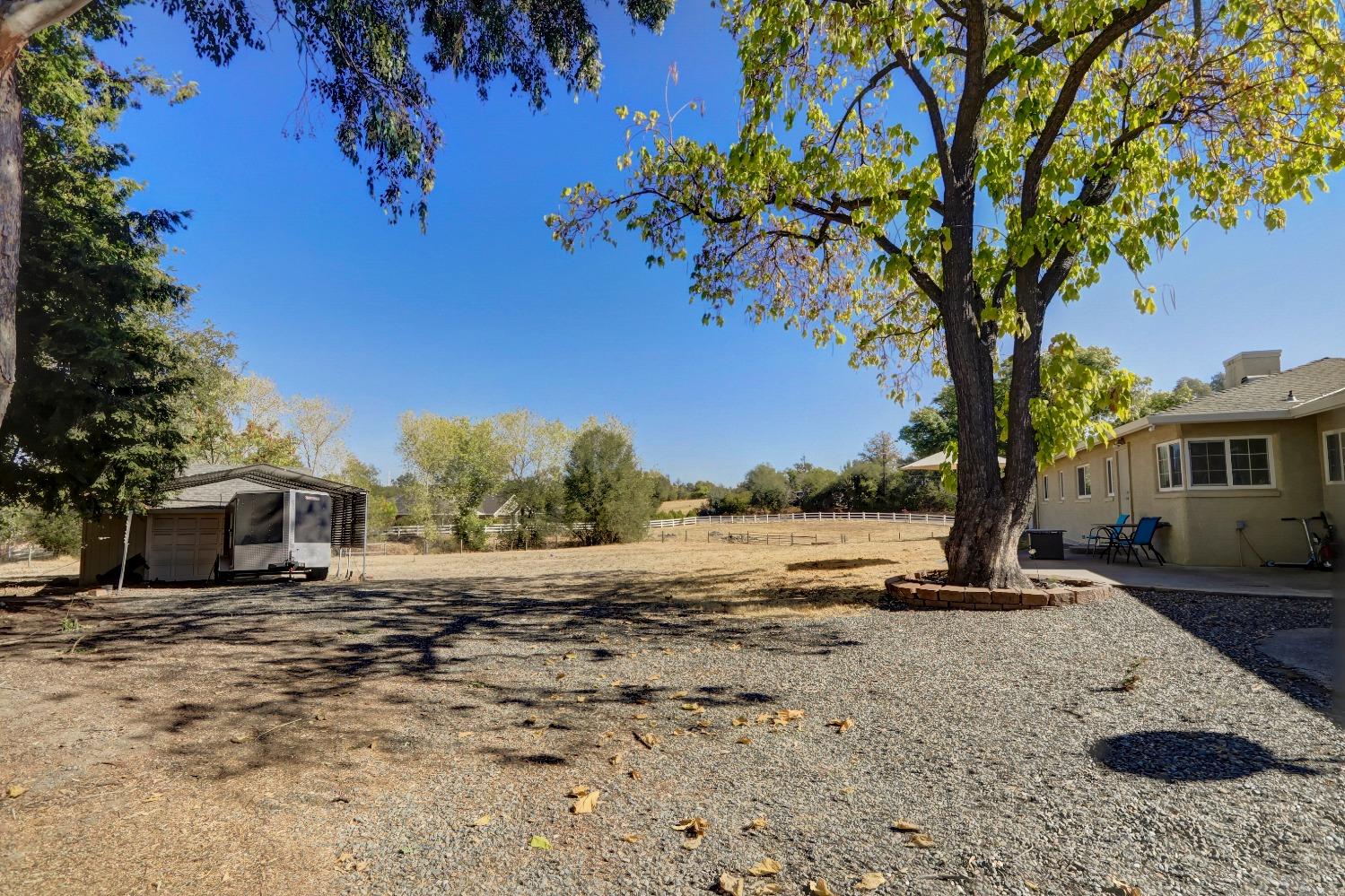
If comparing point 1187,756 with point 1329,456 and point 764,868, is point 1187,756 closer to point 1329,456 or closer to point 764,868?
point 764,868

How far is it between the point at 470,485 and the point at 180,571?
66.0 feet

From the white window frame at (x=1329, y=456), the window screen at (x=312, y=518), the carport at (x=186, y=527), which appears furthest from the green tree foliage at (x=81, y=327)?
the white window frame at (x=1329, y=456)

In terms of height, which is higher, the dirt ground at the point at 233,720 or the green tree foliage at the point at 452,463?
the green tree foliage at the point at 452,463

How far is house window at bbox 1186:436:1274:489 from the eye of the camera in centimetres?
1060

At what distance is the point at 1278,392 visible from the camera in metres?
11.3

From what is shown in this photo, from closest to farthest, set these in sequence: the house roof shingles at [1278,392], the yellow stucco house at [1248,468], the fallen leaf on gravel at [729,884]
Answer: the fallen leaf on gravel at [729,884] → the yellow stucco house at [1248,468] → the house roof shingles at [1278,392]

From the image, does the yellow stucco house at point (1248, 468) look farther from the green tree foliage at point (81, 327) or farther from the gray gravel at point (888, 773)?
the green tree foliage at point (81, 327)

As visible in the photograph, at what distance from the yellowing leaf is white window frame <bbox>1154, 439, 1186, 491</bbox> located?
11775 millimetres

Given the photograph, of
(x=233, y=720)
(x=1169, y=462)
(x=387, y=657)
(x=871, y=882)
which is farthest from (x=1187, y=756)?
(x=1169, y=462)

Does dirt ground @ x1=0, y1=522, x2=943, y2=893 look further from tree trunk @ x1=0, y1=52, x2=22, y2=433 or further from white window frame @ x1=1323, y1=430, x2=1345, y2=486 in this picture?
white window frame @ x1=1323, y1=430, x2=1345, y2=486

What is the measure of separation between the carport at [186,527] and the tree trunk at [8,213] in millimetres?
13137

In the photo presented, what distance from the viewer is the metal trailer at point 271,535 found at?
14.2 m

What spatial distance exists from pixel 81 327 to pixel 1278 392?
18427mm

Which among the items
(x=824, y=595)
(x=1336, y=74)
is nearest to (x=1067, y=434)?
(x=824, y=595)
